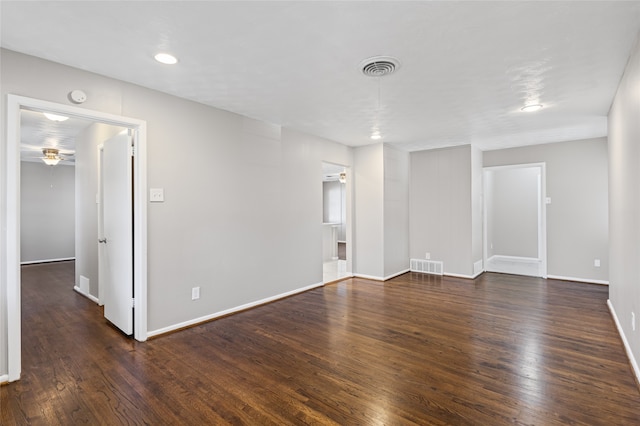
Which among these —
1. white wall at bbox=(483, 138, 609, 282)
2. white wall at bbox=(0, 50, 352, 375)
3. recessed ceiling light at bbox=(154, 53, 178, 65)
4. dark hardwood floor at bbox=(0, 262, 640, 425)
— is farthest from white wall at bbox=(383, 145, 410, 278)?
recessed ceiling light at bbox=(154, 53, 178, 65)

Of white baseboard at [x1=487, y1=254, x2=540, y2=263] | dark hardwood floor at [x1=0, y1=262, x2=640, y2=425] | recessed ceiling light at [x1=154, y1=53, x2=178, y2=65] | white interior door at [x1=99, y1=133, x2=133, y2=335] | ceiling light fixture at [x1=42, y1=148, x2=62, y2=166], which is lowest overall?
dark hardwood floor at [x1=0, y1=262, x2=640, y2=425]

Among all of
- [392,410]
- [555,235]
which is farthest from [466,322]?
[555,235]

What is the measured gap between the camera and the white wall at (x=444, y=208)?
5.71 metres

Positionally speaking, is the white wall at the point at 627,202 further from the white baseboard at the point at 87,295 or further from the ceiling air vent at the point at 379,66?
the white baseboard at the point at 87,295

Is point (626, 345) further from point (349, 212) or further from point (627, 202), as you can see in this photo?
point (349, 212)

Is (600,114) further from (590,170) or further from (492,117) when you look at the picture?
(590,170)

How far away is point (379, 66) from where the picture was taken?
257 cm

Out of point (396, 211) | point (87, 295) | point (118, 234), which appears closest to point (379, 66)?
point (118, 234)

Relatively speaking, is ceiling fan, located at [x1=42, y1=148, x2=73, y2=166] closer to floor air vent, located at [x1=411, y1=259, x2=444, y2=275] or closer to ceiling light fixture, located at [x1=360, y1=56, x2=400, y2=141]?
ceiling light fixture, located at [x1=360, y1=56, x2=400, y2=141]

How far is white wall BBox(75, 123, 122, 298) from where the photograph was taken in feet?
14.1

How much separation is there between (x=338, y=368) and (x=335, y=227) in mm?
5394

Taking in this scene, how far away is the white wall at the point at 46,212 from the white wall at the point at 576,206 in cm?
1044

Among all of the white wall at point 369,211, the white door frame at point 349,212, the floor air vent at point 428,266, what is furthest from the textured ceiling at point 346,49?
the floor air vent at point 428,266

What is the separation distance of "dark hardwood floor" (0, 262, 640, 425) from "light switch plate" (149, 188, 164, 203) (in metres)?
1.37
